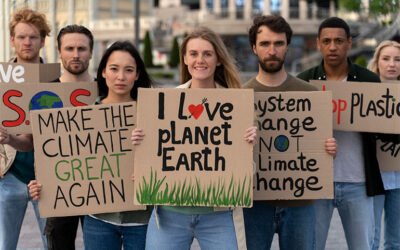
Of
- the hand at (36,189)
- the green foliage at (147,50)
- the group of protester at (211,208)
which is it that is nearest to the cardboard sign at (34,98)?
the group of protester at (211,208)

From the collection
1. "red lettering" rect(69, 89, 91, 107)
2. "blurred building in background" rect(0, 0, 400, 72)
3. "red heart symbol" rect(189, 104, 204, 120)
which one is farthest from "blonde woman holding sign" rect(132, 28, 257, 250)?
"blurred building in background" rect(0, 0, 400, 72)

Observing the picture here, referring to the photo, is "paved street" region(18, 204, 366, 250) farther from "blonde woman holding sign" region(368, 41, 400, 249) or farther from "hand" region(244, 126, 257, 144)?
"hand" region(244, 126, 257, 144)

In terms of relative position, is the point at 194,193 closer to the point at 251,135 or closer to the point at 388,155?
the point at 251,135

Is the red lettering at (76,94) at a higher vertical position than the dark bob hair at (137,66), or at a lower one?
lower

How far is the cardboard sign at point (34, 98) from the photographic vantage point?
461cm

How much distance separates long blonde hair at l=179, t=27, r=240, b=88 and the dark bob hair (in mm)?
232

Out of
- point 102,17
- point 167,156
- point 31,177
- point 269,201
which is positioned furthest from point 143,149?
point 102,17

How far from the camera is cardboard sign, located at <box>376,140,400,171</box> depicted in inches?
203

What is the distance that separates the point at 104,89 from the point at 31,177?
31.9 inches

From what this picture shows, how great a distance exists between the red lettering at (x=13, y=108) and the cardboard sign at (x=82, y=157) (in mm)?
492

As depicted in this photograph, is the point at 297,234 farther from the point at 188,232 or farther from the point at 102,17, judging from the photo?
the point at 102,17

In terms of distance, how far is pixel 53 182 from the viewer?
4.20 metres

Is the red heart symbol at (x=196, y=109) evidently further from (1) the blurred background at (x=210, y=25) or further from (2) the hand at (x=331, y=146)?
(1) the blurred background at (x=210, y=25)

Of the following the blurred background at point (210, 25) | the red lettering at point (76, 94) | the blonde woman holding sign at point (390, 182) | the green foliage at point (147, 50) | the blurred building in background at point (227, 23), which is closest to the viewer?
the red lettering at point (76, 94)
